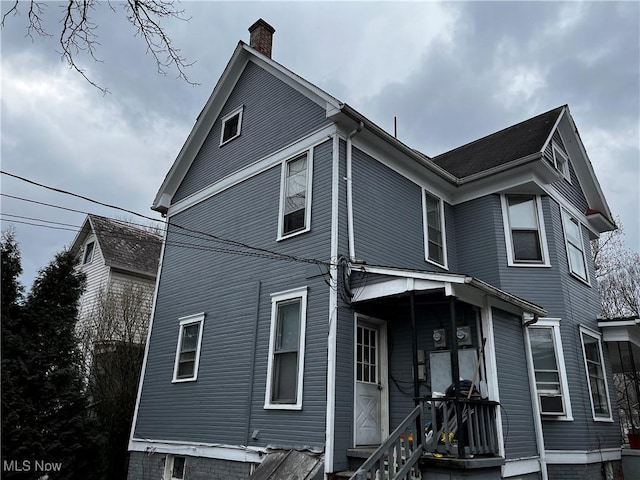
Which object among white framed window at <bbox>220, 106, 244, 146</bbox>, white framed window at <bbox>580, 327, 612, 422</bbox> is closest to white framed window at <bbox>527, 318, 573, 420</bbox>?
white framed window at <bbox>580, 327, 612, 422</bbox>

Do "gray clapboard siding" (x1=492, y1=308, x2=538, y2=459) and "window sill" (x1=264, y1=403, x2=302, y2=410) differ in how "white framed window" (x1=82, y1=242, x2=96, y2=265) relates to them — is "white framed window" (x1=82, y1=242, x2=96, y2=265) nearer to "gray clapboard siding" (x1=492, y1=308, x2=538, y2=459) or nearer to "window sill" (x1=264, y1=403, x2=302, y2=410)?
"window sill" (x1=264, y1=403, x2=302, y2=410)

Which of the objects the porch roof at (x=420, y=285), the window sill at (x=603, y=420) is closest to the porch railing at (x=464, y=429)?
the porch roof at (x=420, y=285)

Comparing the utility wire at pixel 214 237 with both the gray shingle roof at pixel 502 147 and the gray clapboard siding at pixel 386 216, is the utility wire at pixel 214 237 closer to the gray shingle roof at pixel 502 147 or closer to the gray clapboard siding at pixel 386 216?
the gray clapboard siding at pixel 386 216

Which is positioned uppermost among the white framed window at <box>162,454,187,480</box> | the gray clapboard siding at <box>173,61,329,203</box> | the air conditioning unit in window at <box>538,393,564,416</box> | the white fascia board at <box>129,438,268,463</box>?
the gray clapboard siding at <box>173,61,329,203</box>

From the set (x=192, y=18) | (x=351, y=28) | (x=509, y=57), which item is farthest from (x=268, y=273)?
(x=509, y=57)

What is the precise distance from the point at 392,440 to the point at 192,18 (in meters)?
5.36

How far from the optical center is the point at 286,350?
8.55 m

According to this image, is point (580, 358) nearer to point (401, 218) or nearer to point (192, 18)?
point (401, 218)

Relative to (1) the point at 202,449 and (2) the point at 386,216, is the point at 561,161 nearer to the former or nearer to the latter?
(2) the point at 386,216

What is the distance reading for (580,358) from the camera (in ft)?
35.0

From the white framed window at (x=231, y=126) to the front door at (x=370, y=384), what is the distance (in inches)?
234

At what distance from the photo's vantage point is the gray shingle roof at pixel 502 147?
1158cm

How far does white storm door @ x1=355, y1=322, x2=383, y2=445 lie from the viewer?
796 cm

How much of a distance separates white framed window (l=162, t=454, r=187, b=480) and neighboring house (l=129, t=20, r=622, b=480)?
0.12 feet
